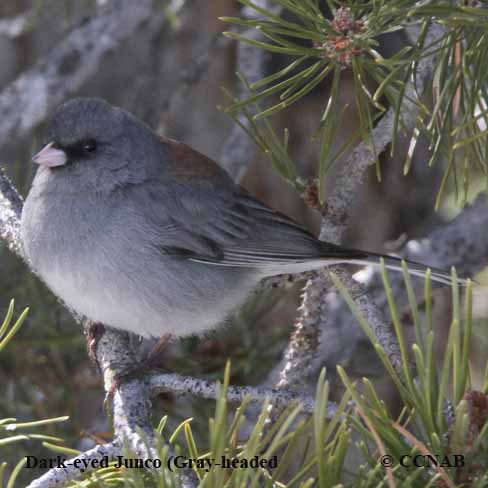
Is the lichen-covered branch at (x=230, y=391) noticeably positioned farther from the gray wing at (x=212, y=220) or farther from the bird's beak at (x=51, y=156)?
the bird's beak at (x=51, y=156)

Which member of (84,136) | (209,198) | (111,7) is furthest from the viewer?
(111,7)

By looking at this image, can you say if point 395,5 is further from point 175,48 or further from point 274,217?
point 175,48

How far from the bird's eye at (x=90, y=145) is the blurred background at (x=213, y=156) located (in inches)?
16.8

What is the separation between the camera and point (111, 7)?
120 inches

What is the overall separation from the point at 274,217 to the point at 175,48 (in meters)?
1.86

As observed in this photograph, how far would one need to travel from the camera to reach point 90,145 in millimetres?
2371

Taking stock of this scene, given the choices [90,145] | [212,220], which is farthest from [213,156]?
[90,145]

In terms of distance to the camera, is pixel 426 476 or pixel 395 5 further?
pixel 395 5

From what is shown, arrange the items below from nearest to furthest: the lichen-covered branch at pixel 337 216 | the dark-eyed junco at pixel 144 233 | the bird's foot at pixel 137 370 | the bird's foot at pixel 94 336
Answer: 1. the bird's foot at pixel 137 370
2. the lichen-covered branch at pixel 337 216
3. the dark-eyed junco at pixel 144 233
4. the bird's foot at pixel 94 336

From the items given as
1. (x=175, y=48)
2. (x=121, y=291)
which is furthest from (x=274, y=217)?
(x=175, y=48)

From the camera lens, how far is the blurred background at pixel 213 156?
2697 millimetres

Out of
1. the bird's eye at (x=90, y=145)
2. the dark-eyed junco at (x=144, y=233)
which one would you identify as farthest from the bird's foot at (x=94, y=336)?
the bird's eye at (x=90, y=145)

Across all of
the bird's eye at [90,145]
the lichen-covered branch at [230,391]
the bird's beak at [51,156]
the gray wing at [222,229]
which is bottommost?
the lichen-covered branch at [230,391]

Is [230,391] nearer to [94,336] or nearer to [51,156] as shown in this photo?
[94,336]
